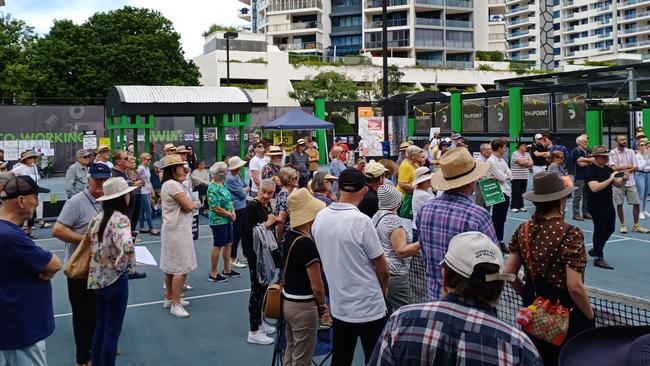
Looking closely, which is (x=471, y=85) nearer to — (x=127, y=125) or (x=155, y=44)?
(x=155, y=44)

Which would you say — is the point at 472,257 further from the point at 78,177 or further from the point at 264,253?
the point at 78,177


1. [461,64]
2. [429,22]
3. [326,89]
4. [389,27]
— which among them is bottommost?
[326,89]

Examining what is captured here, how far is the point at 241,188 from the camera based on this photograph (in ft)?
31.3

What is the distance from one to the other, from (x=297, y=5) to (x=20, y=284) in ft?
275

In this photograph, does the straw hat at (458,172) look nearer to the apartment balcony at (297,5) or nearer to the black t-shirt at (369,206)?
the black t-shirt at (369,206)

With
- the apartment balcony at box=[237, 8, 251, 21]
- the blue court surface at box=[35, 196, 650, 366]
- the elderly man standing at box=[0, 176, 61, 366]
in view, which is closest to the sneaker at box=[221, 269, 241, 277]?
the blue court surface at box=[35, 196, 650, 366]

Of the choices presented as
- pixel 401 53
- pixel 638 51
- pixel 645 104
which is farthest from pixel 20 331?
pixel 638 51

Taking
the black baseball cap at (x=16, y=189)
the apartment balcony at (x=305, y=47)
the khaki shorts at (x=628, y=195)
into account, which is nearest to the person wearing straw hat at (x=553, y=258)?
the black baseball cap at (x=16, y=189)

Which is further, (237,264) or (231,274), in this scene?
(237,264)

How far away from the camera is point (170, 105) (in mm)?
15414

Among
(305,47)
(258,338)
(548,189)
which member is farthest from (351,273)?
(305,47)

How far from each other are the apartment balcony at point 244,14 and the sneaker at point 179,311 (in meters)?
100

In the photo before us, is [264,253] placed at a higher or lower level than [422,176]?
lower

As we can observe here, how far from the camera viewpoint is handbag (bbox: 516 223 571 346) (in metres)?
3.60
